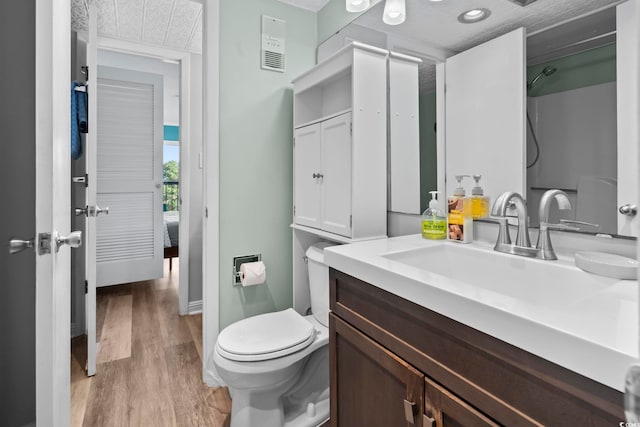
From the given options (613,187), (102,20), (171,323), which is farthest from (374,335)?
(102,20)

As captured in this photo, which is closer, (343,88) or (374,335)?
(374,335)

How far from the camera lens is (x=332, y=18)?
192 centimetres

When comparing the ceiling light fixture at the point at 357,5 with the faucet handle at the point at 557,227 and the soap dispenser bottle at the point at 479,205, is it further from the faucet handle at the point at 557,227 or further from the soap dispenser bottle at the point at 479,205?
the faucet handle at the point at 557,227

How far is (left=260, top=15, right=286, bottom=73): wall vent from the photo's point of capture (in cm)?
192

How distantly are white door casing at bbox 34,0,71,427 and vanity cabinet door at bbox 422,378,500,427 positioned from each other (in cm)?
96

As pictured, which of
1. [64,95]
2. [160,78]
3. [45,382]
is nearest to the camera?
[45,382]

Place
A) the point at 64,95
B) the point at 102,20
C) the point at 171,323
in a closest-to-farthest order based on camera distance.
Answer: the point at 64,95 → the point at 102,20 → the point at 171,323

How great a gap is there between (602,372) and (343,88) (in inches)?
63.2

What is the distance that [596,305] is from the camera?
63 cm

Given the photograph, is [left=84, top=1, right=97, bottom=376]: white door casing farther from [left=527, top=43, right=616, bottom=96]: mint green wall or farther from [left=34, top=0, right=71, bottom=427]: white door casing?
[left=527, top=43, right=616, bottom=96]: mint green wall

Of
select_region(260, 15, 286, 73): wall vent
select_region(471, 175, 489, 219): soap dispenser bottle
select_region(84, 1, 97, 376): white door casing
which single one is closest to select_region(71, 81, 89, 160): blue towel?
select_region(84, 1, 97, 376): white door casing

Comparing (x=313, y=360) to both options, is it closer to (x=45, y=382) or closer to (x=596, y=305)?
A: (x=45, y=382)

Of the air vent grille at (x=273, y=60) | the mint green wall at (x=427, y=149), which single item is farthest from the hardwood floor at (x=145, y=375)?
the air vent grille at (x=273, y=60)

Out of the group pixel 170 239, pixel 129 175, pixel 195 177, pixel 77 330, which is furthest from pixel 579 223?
pixel 170 239
